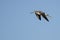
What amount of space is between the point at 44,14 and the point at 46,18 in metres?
0.32

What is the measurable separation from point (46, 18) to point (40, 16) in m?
0.60

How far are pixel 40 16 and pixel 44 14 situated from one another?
561mm

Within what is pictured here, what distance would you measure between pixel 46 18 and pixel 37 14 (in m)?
0.70

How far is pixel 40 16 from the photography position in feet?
26.4

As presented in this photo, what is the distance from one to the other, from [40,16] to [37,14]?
413 mm

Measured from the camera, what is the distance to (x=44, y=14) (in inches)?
297

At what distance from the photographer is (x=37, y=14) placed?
7.73 m

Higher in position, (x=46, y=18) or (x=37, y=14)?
(x=37, y=14)

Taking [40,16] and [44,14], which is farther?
[40,16]
